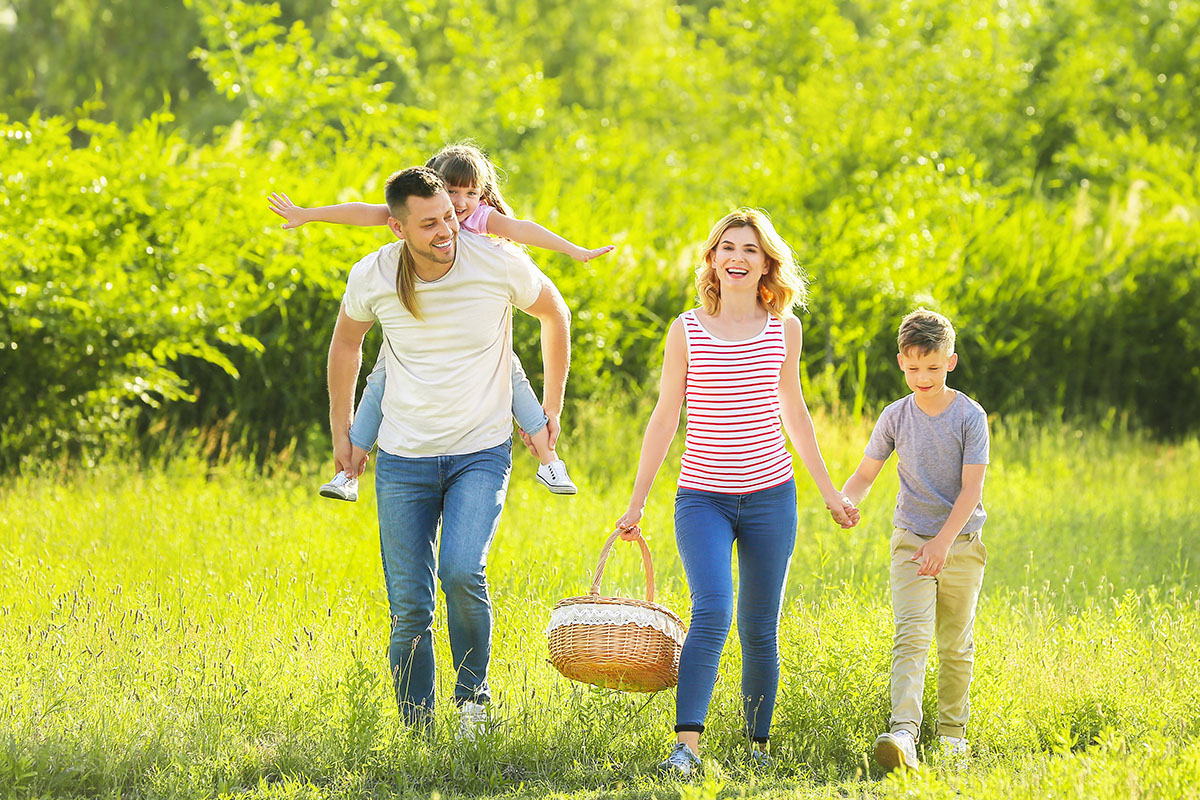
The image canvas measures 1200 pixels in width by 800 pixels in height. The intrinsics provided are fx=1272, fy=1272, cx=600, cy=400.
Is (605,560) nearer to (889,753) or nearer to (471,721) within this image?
(471,721)

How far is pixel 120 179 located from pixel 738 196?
7.91m

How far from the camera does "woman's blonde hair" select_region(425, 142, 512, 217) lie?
4938 millimetres

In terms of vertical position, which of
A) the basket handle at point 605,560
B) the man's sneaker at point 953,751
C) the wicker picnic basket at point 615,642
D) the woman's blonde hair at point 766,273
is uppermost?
the woman's blonde hair at point 766,273

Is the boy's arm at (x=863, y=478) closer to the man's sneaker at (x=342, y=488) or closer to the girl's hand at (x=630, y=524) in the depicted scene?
the girl's hand at (x=630, y=524)

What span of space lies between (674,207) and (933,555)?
30.9ft

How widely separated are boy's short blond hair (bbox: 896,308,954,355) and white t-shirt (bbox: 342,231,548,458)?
1.44 meters

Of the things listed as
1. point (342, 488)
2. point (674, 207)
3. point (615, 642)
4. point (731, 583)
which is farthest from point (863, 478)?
point (674, 207)

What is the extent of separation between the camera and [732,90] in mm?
22172

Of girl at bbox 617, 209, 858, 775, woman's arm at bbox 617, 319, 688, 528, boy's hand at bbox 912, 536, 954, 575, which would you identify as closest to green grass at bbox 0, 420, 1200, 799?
girl at bbox 617, 209, 858, 775

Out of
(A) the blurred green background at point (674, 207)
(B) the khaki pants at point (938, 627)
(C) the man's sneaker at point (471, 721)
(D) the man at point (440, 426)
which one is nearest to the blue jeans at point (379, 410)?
(D) the man at point (440, 426)

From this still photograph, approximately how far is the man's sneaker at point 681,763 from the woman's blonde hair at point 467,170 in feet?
7.10

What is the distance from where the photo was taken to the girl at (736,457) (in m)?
4.55

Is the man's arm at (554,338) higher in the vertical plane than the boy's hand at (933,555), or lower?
higher

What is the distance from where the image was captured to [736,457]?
15.2 feet
